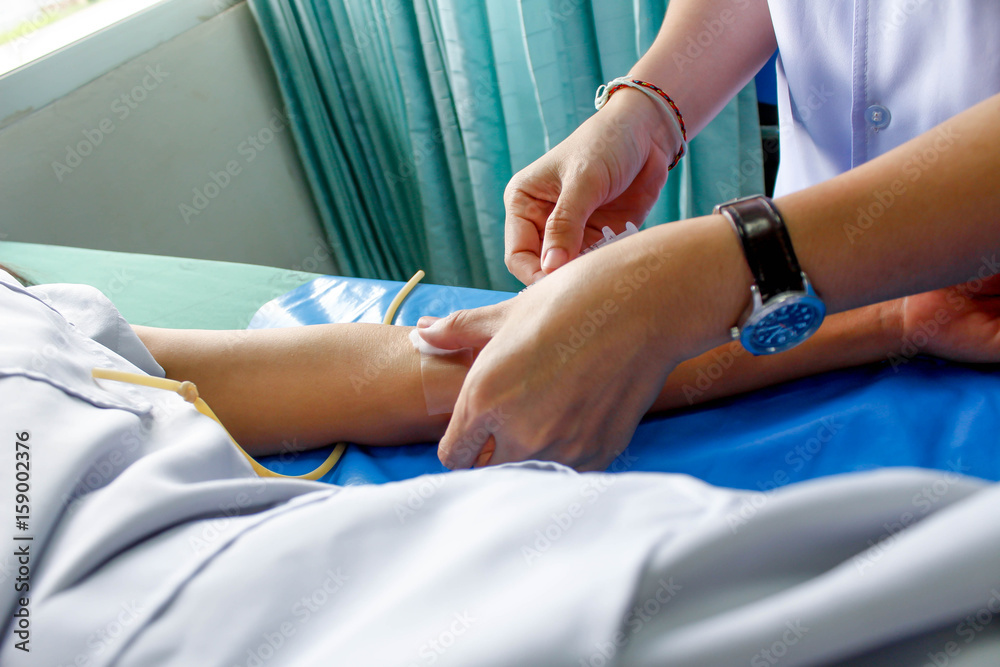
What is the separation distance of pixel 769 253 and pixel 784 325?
68 millimetres

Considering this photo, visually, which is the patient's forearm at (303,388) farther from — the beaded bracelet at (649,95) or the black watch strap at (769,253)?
the beaded bracelet at (649,95)

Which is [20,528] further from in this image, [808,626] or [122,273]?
[122,273]

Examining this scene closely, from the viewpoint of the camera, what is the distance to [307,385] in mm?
825

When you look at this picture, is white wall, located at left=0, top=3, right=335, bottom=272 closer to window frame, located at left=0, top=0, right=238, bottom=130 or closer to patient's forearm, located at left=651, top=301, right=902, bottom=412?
window frame, located at left=0, top=0, right=238, bottom=130

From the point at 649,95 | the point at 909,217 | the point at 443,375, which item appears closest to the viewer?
the point at 909,217

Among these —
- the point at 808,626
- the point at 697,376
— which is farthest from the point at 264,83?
the point at 808,626

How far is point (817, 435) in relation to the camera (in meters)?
0.67

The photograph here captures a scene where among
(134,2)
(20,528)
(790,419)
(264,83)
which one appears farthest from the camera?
(264,83)

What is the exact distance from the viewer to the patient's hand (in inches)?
26.6

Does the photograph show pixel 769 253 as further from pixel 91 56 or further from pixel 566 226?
pixel 91 56

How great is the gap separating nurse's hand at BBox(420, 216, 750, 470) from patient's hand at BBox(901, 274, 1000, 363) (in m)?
0.31

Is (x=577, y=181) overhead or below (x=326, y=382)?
overhead

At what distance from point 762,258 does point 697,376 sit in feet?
0.92

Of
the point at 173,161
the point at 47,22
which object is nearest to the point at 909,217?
the point at 173,161
